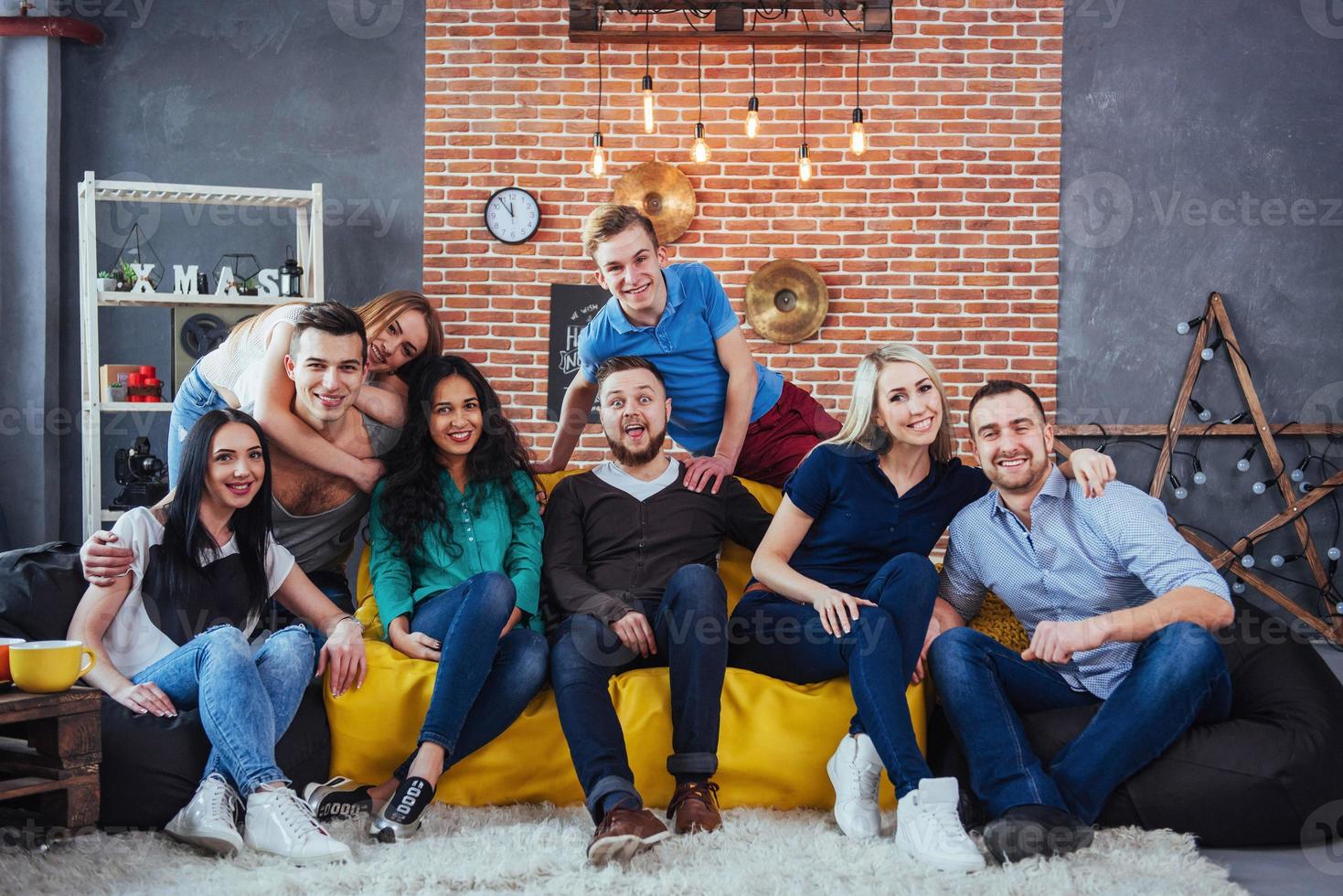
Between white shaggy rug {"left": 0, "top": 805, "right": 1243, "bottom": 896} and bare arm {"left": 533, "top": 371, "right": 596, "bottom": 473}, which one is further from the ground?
bare arm {"left": 533, "top": 371, "right": 596, "bottom": 473}

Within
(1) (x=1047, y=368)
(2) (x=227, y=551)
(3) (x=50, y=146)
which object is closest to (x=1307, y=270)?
(1) (x=1047, y=368)

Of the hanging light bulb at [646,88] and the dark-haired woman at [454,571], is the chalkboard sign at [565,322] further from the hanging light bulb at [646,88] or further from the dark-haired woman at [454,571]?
the dark-haired woman at [454,571]

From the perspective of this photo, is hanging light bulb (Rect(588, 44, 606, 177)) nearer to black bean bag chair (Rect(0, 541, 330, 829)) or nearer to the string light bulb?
the string light bulb

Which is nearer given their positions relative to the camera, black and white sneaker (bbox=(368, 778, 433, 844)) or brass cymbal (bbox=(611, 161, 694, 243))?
black and white sneaker (bbox=(368, 778, 433, 844))

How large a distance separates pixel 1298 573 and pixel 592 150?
3523mm

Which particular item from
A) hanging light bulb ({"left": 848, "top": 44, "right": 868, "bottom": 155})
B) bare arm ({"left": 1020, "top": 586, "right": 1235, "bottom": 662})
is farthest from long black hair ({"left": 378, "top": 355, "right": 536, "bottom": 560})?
hanging light bulb ({"left": 848, "top": 44, "right": 868, "bottom": 155})

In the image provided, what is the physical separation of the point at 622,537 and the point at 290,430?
0.79m

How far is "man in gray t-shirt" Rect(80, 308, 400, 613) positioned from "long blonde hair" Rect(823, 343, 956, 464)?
1.08 m

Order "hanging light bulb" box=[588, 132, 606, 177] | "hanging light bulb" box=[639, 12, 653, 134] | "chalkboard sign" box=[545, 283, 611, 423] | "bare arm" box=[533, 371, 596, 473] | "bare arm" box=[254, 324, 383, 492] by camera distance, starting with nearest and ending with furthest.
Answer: "bare arm" box=[254, 324, 383, 492]
"bare arm" box=[533, 371, 596, 473]
"hanging light bulb" box=[639, 12, 653, 134]
"hanging light bulb" box=[588, 132, 606, 177]
"chalkboard sign" box=[545, 283, 611, 423]

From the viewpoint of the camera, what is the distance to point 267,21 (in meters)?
4.83

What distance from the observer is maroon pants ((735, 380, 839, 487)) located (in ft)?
10.0

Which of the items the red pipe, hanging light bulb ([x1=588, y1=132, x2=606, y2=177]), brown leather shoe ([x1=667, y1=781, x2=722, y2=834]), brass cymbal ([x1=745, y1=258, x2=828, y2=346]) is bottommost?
brown leather shoe ([x1=667, y1=781, x2=722, y2=834])

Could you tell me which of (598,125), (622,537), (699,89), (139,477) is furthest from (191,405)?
(699,89)

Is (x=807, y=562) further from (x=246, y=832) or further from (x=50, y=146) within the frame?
(x=50, y=146)
